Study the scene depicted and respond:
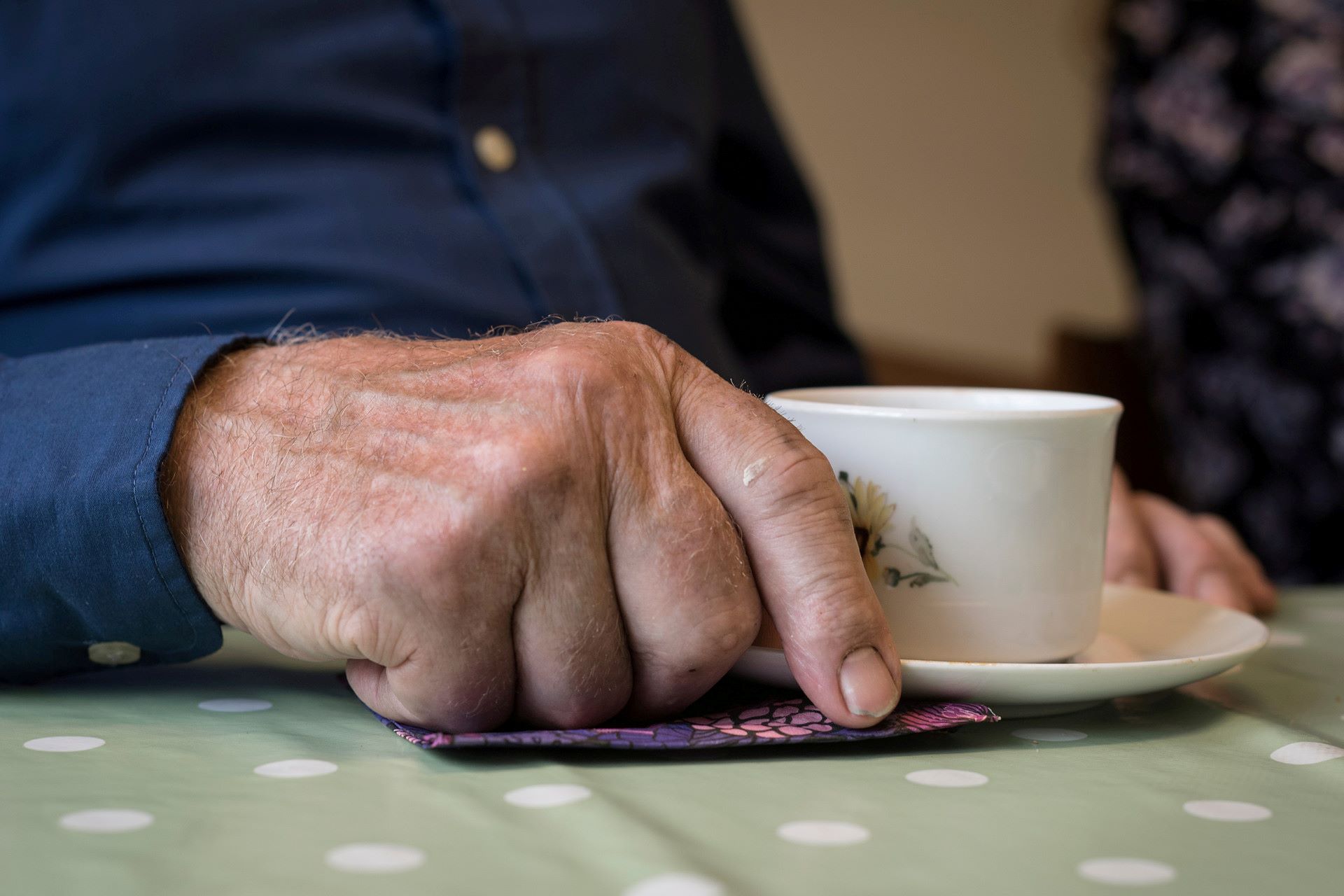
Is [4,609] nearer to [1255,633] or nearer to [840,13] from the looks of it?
[1255,633]

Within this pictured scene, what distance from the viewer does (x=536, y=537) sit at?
390 millimetres

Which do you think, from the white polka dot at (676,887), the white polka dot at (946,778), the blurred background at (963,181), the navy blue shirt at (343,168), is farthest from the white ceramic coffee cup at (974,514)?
the blurred background at (963,181)

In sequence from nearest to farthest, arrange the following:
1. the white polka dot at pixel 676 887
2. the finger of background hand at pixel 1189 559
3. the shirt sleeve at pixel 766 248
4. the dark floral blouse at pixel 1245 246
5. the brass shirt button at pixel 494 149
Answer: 1. the white polka dot at pixel 676 887
2. the finger of background hand at pixel 1189 559
3. the brass shirt button at pixel 494 149
4. the shirt sleeve at pixel 766 248
5. the dark floral blouse at pixel 1245 246

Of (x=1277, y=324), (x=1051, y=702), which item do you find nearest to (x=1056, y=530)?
(x=1051, y=702)

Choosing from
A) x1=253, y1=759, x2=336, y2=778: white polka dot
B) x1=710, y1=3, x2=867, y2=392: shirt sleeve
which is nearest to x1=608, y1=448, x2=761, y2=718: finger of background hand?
x1=253, y1=759, x2=336, y2=778: white polka dot

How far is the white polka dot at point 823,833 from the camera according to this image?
1.06 feet

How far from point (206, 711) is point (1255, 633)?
18.7 inches

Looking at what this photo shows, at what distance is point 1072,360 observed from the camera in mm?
1737

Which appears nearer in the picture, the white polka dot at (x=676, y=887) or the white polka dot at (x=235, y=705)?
the white polka dot at (x=676, y=887)

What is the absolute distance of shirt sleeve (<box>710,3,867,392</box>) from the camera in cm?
115

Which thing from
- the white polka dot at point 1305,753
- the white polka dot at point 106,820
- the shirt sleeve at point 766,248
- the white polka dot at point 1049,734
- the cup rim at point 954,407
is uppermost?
the shirt sleeve at point 766,248

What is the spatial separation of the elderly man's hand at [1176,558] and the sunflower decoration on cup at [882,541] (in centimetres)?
33

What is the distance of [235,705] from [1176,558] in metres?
0.67

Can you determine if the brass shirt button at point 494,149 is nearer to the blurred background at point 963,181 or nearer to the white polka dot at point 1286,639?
the white polka dot at point 1286,639
